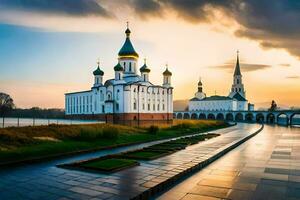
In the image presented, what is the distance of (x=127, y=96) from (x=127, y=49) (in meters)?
12.1

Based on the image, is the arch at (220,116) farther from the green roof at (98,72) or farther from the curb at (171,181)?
the curb at (171,181)

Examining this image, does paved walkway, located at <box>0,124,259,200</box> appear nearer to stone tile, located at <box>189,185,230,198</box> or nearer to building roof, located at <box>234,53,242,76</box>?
stone tile, located at <box>189,185,230,198</box>

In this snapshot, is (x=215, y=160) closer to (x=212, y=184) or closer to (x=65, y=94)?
(x=212, y=184)

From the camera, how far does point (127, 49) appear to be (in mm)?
56969

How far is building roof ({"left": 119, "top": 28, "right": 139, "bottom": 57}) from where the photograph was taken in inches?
2233

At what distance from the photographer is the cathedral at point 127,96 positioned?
50.1 meters

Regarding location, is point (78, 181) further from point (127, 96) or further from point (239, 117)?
point (239, 117)

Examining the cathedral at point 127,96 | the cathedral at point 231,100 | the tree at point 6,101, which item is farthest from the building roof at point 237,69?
the tree at point 6,101

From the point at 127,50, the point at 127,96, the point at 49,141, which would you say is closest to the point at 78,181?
the point at 49,141

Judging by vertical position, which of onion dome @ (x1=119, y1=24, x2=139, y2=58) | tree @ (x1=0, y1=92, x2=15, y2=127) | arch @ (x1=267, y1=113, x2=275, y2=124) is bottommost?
arch @ (x1=267, y1=113, x2=275, y2=124)

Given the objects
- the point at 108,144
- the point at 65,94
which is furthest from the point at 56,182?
the point at 65,94

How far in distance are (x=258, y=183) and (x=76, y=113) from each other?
61518 mm

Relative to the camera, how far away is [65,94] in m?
72.1

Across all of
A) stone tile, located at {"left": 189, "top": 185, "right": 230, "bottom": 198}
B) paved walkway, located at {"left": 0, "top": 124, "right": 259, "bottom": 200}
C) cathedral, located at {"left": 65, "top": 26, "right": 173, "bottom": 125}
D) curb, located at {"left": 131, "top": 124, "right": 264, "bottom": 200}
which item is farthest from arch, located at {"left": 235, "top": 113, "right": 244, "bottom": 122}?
stone tile, located at {"left": 189, "top": 185, "right": 230, "bottom": 198}
